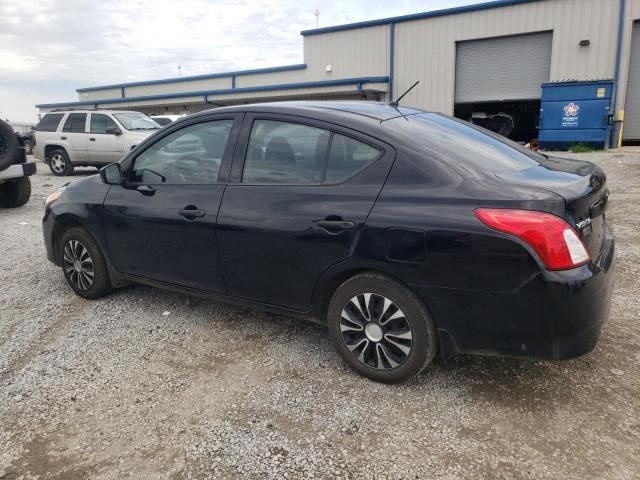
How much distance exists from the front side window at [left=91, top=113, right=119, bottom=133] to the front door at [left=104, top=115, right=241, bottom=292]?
10.7 meters

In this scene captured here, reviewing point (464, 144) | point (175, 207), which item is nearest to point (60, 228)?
point (175, 207)

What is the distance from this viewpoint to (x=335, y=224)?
114 inches

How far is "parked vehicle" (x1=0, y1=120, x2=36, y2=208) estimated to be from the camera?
306 inches

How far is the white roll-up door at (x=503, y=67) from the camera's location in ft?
66.6

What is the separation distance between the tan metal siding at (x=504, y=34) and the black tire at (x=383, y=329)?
→ 20130 mm

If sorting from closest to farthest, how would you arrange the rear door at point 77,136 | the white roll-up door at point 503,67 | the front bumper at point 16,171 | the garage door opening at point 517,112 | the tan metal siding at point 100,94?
1. the front bumper at point 16,171
2. the rear door at point 77,136
3. the white roll-up door at point 503,67
4. the garage door opening at point 517,112
5. the tan metal siding at point 100,94

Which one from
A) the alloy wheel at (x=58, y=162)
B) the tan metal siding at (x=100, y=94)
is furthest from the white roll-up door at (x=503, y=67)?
the tan metal siding at (x=100, y=94)

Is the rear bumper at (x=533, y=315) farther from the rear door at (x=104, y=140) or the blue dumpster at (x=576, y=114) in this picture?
the blue dumpster at (x=576, y=114)

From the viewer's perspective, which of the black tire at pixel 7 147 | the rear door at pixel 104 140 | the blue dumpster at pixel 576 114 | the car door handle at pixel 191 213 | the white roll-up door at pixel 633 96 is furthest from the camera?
the white roll-up door at pixel 633 96

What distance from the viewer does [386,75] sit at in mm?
24156

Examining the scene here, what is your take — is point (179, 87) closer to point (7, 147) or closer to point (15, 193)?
point (15, 193)

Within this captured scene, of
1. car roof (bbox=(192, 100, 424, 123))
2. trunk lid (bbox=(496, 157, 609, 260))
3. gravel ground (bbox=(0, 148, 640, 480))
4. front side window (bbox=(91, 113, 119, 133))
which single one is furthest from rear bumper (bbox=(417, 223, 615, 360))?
front side window (bbox=(91, 113, 119, 133))

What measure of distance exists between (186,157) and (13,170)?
237 inches

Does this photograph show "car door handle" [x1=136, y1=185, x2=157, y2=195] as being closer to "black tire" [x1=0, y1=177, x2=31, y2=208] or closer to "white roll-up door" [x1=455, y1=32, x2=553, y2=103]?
"black tire" [x1=0, y1=177, x2=31, y2=208]
